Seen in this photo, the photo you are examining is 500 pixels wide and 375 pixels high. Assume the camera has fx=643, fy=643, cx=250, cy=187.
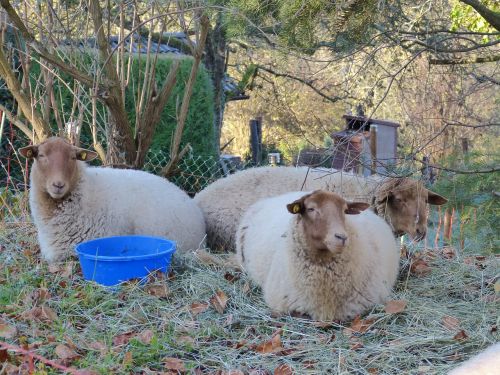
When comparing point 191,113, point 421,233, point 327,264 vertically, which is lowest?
point 421,233

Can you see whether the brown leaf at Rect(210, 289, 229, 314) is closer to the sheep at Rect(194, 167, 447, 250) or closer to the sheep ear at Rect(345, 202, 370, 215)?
the sheep ear at Rect(345, 202, 370, 215)

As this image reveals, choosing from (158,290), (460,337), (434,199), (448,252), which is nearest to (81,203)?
(158,290)

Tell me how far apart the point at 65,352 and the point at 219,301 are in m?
1.21

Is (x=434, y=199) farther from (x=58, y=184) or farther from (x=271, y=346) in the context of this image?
(x=58, y=184)

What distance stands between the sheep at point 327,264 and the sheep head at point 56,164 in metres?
1.84

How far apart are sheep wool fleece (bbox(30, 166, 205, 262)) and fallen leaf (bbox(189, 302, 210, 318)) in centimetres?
127

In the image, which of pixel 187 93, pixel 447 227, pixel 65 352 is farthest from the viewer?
pixel 447 227

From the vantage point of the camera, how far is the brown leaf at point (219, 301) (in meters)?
4.39

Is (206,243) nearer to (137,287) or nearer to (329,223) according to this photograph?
(137,287)

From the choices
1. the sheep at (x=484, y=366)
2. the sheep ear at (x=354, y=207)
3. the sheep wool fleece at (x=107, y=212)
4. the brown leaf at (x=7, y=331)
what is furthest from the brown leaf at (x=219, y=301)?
the sheep at (x=484, y=366)

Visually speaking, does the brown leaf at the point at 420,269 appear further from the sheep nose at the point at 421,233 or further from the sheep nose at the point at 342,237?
the sheep nose at the point at 342,237

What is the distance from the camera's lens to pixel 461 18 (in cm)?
824

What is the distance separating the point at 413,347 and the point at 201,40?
146 inches

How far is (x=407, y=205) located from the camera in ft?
18.3
